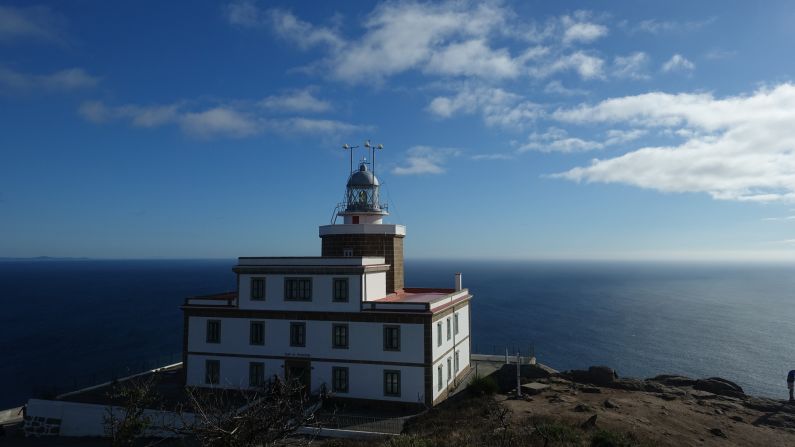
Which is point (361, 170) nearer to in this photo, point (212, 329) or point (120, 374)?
point (212, 329)

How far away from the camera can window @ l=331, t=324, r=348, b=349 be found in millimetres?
30016

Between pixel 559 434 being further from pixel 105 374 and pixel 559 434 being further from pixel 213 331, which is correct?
pixel 105 374

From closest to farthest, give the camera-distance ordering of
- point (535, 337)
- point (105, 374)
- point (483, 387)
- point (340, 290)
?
point (483, 387) < point (340, 290) < point (105, 374) < point (535, 337)

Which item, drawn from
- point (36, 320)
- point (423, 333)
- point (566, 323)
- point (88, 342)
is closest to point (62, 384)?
point (88, 342)

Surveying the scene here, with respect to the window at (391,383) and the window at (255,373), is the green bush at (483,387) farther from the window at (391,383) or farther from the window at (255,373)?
the window at (255,373)

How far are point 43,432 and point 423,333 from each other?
74.4 feet

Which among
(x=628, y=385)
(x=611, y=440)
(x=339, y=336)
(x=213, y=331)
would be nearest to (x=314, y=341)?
(x=339, y=336)

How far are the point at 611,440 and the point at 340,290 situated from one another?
1704 cm

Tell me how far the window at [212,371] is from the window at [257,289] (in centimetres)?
491

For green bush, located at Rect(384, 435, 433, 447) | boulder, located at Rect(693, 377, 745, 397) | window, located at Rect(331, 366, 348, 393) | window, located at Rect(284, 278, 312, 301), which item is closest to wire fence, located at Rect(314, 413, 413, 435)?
window, located at Rect(331, 366, 348, 393)

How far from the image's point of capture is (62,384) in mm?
55062

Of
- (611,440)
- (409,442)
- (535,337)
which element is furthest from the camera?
(535,337)

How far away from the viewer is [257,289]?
31797mm

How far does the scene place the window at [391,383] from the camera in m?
29.1
